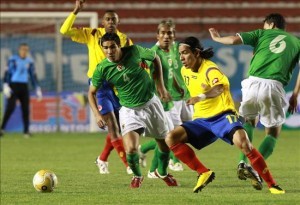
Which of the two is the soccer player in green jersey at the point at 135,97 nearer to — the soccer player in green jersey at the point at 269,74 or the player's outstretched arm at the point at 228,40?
the soccer player in green jersey at the point at 269,74

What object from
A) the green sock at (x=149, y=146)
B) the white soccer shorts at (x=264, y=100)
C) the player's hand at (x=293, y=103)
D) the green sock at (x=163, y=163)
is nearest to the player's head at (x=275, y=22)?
the white soccer shorts at (x=264, y=100)

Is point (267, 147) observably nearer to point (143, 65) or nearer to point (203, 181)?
point (203, 181)

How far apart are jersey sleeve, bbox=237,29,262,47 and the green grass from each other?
1.62 meters

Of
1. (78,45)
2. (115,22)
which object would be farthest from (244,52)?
(115,22)

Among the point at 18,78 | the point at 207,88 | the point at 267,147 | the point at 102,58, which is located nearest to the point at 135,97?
the point at 207,88

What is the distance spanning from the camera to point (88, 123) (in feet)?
80.1

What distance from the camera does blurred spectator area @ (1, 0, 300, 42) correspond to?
2906cm

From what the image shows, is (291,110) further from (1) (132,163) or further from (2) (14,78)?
(2) (14,78)

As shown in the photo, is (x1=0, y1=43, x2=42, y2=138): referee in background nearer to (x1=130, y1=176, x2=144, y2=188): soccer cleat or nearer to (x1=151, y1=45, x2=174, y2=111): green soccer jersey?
(x1=151, y1=45, x2=174, y2=111): green soccer jersey

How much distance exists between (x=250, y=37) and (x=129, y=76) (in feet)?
4.78

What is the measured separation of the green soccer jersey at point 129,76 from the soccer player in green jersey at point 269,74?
1.19m

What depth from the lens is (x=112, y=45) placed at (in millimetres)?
10930

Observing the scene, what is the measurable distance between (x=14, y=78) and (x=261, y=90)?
Answer: 12.4 m

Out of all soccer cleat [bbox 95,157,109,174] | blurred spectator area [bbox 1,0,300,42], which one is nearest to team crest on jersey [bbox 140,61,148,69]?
soccer cleat [bbox 95,157,109,174]
